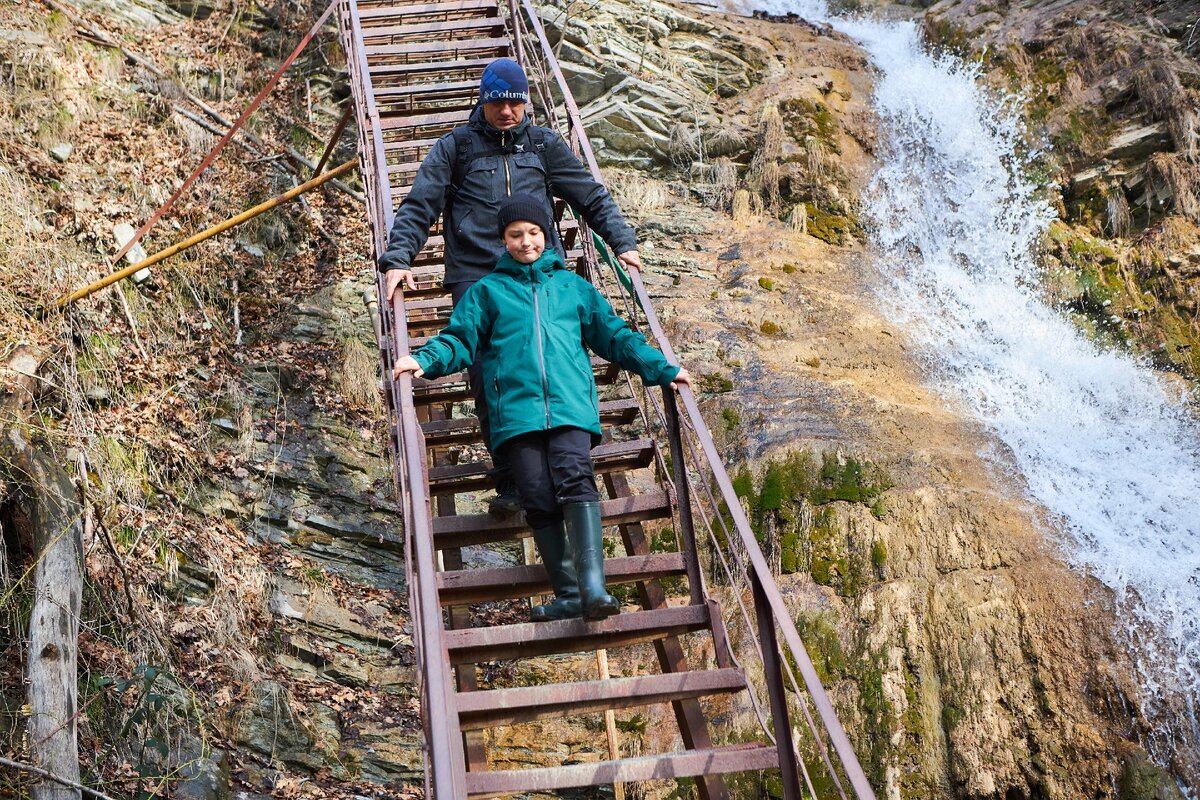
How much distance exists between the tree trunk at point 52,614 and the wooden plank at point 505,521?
204 centimetres

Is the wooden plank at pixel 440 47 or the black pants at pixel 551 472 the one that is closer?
the black pants at pixel 551 472

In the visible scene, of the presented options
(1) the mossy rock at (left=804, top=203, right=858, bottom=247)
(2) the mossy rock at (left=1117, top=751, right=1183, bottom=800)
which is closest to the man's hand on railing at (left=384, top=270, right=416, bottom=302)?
(2) the mossy rock at (left=1117, top=751, right=1183, bottom=800)

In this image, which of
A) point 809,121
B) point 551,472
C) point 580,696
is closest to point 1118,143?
point 809,121

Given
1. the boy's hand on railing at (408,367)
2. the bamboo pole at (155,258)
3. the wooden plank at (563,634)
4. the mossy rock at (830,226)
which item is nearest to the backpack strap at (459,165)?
the boy's hand on railing at (408,367)

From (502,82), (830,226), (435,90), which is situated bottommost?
(502,82)

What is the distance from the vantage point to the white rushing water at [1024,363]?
7.93 m

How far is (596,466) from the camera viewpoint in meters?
5.66

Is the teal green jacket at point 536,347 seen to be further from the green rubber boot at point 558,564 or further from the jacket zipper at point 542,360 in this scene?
the green rubber boot at point 558,564

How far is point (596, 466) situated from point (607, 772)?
6.84 feet

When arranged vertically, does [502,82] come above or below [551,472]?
above

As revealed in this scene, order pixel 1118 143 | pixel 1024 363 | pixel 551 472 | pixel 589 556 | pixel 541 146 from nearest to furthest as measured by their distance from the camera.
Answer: pixel 589 556 < pixel 551 472 < pixel 541 146 < pixel 1024 363 < pixel 1118 143

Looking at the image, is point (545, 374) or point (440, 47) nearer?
point (545, 374)

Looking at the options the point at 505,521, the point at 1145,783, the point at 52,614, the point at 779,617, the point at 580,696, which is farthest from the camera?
the point at 1145,783

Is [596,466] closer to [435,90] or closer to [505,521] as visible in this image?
[505,521]
